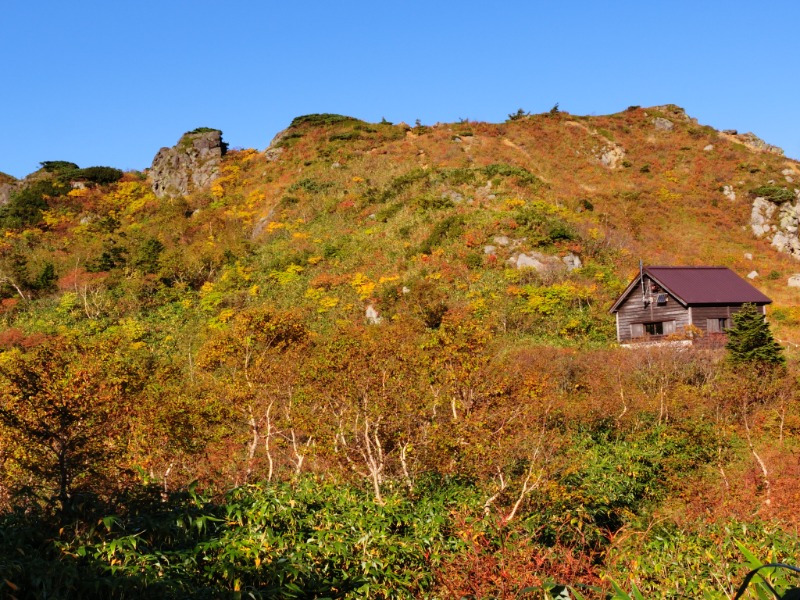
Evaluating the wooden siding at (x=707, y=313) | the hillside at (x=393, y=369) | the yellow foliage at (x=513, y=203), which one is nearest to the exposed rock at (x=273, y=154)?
the hillside at (x=393, y=369)

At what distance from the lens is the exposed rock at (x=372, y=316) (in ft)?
115

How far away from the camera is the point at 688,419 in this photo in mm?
21797

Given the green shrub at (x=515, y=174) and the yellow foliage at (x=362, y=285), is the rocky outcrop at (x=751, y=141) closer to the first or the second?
the green shrub at (x=515, y=174)

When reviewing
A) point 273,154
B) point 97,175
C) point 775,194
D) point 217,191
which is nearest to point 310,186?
point 217,191

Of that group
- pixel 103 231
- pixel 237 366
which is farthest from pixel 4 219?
pixel 237 366

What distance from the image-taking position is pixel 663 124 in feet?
238

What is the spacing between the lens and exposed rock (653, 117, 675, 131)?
72.0 m

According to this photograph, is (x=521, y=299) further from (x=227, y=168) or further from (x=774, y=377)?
(x=227, y=168)

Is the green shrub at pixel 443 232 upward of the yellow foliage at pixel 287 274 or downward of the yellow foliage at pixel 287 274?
upward

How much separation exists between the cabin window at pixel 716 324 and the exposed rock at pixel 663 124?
148 feet

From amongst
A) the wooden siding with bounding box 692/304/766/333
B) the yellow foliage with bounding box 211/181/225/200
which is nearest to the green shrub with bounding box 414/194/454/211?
the wooden siding with bounding box 692/304/766/333

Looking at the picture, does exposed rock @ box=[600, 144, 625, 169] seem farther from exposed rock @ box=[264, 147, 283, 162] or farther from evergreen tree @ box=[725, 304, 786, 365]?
evergreen tree @ box=[725, 304, 786, 365]

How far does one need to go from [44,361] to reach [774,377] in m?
23.2

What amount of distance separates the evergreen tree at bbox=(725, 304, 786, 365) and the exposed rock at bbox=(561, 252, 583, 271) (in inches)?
577
